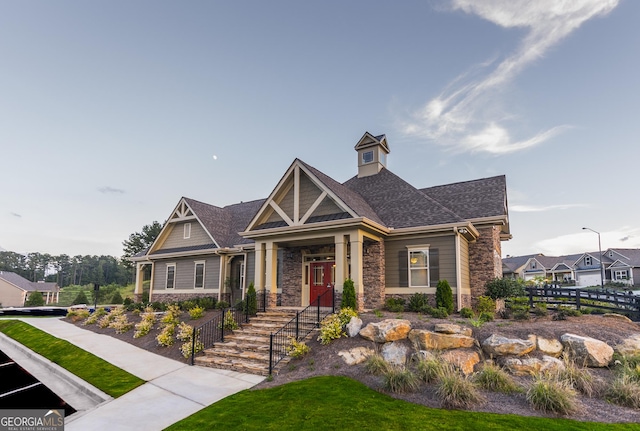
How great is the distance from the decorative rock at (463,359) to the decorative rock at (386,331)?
1389mm

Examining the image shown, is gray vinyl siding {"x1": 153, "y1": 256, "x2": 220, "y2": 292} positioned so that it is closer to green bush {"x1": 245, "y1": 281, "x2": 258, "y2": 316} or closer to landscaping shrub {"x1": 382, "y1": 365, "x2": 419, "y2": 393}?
green bush {"x1": 245, "y1": 281, "x2": 258, "y2": 316}

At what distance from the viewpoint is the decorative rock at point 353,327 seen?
1069 cm

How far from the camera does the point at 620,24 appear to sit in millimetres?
12867

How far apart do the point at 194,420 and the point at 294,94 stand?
52.7ft

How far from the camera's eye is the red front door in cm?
1592

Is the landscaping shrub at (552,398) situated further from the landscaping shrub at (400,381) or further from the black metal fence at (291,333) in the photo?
the black metal fence at (291,333)

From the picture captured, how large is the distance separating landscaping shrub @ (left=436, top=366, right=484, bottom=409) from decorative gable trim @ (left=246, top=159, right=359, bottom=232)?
7332mm

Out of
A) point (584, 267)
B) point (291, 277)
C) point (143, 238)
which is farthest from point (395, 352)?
point (584, 267)

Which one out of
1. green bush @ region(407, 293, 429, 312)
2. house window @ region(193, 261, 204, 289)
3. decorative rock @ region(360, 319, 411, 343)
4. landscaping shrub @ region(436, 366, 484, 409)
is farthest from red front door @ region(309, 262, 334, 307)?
landscaping shrub @ region(436, 366, 484, 409)

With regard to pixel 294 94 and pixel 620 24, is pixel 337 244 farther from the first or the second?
pixel 620 24

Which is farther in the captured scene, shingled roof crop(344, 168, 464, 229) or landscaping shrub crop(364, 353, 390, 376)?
shingled roof crop(344, 168, 464, 229)

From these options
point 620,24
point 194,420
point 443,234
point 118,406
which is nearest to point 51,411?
point 118,406

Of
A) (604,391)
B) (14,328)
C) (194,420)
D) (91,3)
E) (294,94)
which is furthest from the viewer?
(14,328)

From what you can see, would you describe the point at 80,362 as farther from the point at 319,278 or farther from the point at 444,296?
the point at 444,296
